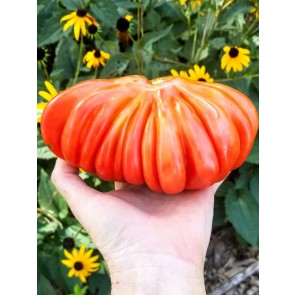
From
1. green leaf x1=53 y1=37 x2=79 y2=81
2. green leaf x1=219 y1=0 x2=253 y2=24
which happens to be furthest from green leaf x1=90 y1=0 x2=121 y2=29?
green leaf x1=219 y1=0 x2=253 y2=24

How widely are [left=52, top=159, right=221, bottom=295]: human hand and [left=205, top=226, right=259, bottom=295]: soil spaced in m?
0.44

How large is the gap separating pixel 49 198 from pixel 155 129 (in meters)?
0.45

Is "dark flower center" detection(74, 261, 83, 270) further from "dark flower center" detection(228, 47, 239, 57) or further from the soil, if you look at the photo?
"dark flower center" detection(228, 47, 239, 57)

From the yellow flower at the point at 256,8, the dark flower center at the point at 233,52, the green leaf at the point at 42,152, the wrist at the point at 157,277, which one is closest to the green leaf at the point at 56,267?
the green leaf at the point at 42,152

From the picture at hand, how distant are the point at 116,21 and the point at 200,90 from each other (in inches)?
14.0

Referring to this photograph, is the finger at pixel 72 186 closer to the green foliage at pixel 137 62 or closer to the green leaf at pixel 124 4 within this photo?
the green foliage at pixel 137 62

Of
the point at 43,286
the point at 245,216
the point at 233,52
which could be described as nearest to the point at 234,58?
the point at 233,52

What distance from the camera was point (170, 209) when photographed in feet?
2.60

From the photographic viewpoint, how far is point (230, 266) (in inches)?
48.9

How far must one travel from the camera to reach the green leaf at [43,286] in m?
1.02

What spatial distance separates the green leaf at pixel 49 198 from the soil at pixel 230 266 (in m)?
0.40

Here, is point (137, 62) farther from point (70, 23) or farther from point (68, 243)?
point (68, 243)

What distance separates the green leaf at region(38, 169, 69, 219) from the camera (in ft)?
3.49

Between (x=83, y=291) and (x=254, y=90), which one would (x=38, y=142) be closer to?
(x=83, y=291)
